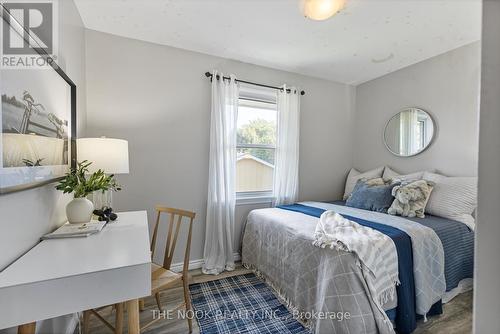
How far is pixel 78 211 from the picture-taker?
1.40m

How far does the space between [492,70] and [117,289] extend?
3.98 feet

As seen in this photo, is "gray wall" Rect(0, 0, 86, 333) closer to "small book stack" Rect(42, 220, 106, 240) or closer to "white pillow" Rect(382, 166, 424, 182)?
"small book stack" Rect(42, 220, 106, 240)

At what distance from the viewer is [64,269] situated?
0.85 m

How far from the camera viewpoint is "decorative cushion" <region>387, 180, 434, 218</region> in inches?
85.5

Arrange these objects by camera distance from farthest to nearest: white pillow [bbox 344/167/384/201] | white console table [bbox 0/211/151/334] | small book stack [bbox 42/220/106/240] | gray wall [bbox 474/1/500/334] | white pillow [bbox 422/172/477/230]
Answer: white pillow [bbox 344/167/384/201] → white pillow [bbox 422/172/477/230] → small book stack [bbox 42/220/106/240] → white console table [bbox 0/211/151/334] → gray wall [bbox 474/1/500/334]

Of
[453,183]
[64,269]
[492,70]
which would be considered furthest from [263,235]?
[492,70]

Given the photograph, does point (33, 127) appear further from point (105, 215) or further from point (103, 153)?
point (105, 215)

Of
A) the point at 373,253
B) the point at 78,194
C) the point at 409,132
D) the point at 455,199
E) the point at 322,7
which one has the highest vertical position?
the point at 322,7

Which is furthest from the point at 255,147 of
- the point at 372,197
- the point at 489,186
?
the point at 489,186

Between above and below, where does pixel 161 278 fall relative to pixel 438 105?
below

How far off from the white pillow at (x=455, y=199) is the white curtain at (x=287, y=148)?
1.45 m

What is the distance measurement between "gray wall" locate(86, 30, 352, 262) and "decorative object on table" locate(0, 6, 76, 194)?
69 cm

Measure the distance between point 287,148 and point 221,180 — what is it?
3.20ft

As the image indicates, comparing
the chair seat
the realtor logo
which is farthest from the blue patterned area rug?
the realtor logo
